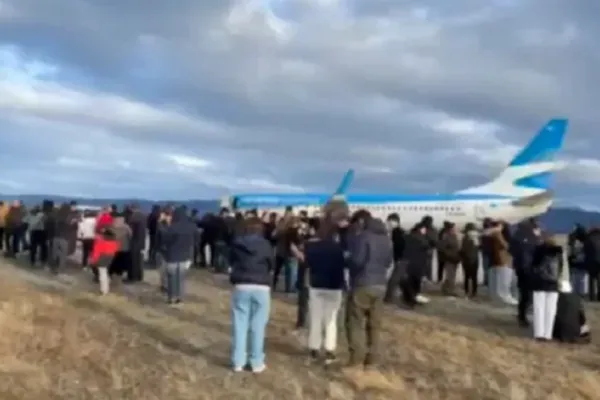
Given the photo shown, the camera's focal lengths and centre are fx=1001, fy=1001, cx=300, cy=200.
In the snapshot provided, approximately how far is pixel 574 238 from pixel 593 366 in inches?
369

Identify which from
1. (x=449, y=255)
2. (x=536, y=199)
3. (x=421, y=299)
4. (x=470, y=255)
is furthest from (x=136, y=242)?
(x=536, y=199)

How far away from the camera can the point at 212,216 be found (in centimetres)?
2495

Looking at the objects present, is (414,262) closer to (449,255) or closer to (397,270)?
(397,270)

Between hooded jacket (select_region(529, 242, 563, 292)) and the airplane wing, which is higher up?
the airplane wing

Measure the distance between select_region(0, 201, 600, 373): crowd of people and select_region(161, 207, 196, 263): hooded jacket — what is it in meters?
0.02

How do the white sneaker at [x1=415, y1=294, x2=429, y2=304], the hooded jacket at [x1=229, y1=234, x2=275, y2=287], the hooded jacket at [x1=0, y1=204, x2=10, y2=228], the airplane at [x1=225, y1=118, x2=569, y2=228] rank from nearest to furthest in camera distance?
the hooded jacket at [x1=229, y1=234, x2=275, y2=287] < the white sneaker at [x1=415, y1=294, x2=429, y2=304] < the hooded jacket at [x1=0, y1=204, x2=10, y2=228] < the airplane at [x1=225, y1=118, x2=569, y2=228]

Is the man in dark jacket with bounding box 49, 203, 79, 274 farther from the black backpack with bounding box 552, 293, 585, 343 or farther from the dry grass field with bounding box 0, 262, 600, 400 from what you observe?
the black backpack with bounding box 552, 293, 585, 343

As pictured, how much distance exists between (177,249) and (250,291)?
585 cm

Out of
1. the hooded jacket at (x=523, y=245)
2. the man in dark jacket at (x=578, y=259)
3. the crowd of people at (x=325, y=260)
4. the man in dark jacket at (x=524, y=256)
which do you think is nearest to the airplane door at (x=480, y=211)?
the crowd of people at (x=325, y=260)

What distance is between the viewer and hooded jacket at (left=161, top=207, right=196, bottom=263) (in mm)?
16703

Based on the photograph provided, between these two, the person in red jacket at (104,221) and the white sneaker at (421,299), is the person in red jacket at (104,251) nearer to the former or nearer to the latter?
the person in red jacket at (104,221)

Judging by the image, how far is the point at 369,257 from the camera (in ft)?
36.7

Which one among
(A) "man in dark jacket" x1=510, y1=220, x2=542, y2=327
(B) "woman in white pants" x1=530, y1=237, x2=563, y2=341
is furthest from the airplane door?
(B) "woman in white pants" x1=530, y1=237, x2=563, y2=341

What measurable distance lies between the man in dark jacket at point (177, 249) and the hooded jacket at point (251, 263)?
5323 millimetres
